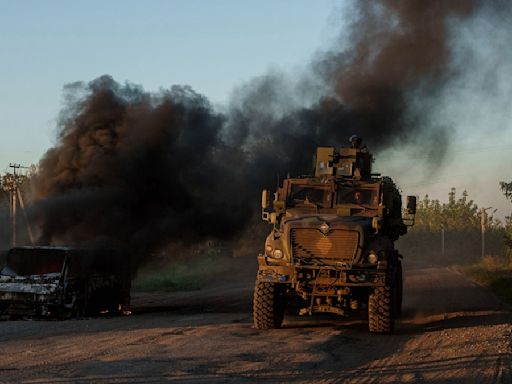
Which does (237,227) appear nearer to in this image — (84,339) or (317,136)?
(317,136)

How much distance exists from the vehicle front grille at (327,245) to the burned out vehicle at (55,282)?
586cm

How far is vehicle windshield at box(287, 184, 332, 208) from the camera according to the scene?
1606 centimetres

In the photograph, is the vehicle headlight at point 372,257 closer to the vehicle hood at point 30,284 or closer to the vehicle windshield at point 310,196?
the vehicle windshield at point 310,196

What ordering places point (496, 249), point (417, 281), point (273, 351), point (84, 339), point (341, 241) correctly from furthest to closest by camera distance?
1. point (496, 249)
2. point (417, 281)
3. point (341, 241)
4. point (84, 339)
5. point (273, 351)

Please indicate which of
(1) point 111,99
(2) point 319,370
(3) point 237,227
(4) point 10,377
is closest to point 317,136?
(3) point 237,227

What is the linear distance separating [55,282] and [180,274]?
84.7 ft

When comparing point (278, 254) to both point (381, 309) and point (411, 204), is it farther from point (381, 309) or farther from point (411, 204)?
point (411, 204)

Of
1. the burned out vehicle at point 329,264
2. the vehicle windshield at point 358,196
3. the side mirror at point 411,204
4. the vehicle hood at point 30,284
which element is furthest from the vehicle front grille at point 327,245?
the vehicle hood at point 30,284

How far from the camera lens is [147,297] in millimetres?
28250

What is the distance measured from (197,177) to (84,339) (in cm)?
1348

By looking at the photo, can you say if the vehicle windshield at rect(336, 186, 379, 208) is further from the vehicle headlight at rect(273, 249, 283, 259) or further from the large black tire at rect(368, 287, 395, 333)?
the large black tire at rect(368, 287, 395, 333)

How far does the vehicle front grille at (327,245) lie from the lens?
14.6m

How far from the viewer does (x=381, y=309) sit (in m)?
14.5

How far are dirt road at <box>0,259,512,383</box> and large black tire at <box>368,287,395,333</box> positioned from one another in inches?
9.7
